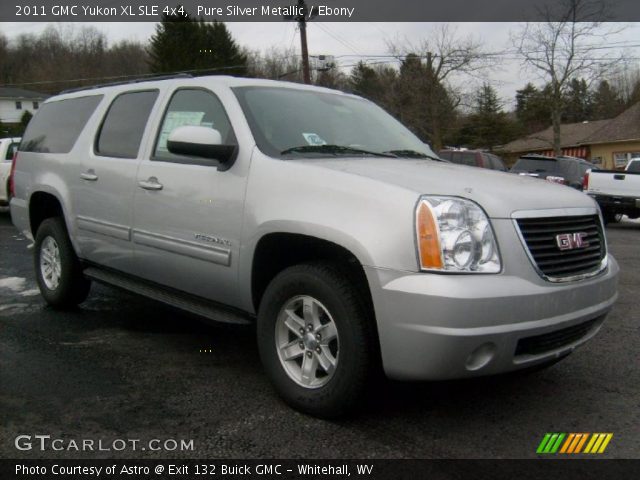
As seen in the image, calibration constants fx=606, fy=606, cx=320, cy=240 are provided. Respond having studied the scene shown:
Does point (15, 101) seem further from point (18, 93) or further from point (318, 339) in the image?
point (318, 339)

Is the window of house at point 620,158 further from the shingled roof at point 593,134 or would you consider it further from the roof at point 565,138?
the roof at point 565,138

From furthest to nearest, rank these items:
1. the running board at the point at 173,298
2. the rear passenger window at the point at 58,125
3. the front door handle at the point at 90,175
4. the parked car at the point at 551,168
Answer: the parked car at the point at 551,168, the rear passenger window at the point at 58,125, the front door handle at the point at 90,175, the running board at the point at 173,298

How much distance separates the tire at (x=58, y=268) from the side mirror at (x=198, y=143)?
219 centimetres

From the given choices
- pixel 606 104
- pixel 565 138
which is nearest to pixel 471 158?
pixel 565 138

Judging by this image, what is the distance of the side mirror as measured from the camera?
11.2 feet

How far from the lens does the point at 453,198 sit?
111 inches

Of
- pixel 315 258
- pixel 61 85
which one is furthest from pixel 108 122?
pixel 61 85

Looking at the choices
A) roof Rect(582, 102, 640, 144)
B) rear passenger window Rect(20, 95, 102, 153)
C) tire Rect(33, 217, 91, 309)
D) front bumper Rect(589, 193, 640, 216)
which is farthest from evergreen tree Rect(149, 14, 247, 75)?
tire Rect(33, 217, 91, 309)

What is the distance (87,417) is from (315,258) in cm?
144

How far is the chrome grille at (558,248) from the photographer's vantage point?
9.45 feet

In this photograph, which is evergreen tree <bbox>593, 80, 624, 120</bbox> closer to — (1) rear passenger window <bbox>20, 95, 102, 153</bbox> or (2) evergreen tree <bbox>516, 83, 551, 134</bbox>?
(2) evergreen tree <bbox>516, 83, 551, 134</bbox>

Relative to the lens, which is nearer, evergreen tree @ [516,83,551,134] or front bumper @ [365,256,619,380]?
front bumper @ [365,256,619,380]

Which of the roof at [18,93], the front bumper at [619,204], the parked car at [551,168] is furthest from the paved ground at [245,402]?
the roof at [18,93]

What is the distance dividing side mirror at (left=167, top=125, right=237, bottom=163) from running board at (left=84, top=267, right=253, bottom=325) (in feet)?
3.11
